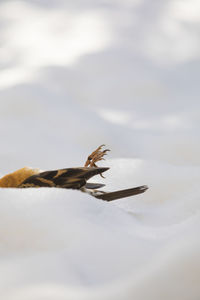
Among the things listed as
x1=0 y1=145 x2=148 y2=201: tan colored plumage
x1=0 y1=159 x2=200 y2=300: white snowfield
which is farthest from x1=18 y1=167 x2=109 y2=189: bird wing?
x1=0 y1=159 x2=200 y2=300: white snowfield

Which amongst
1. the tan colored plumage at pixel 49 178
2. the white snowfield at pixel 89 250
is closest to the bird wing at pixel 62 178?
the tan colored plumage at pixel 49 178

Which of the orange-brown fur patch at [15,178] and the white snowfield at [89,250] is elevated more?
the orange-brown fur patch at [15,178]

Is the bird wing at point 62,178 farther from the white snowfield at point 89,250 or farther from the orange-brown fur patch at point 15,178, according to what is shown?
the white snowfield at point 89,250

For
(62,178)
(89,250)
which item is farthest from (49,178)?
(89,250)

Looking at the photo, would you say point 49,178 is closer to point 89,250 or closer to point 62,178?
point 62,178

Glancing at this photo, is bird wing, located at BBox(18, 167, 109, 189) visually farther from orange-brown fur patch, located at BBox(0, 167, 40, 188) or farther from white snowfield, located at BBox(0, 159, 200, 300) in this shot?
white snowfield, located at BBox(0, 159, 200, 300)

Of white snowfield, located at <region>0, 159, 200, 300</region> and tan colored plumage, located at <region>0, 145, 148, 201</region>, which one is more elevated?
tan colored plumage, located at <region>0, 145, 148, 201</region>

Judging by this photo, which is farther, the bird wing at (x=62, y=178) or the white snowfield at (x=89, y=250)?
the bird wing at (x=62, y=178)

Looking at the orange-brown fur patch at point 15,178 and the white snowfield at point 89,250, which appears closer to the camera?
the white snowfield at point 89,250

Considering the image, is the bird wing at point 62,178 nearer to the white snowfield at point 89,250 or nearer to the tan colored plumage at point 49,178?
the tan colored plumage at point 49,178
